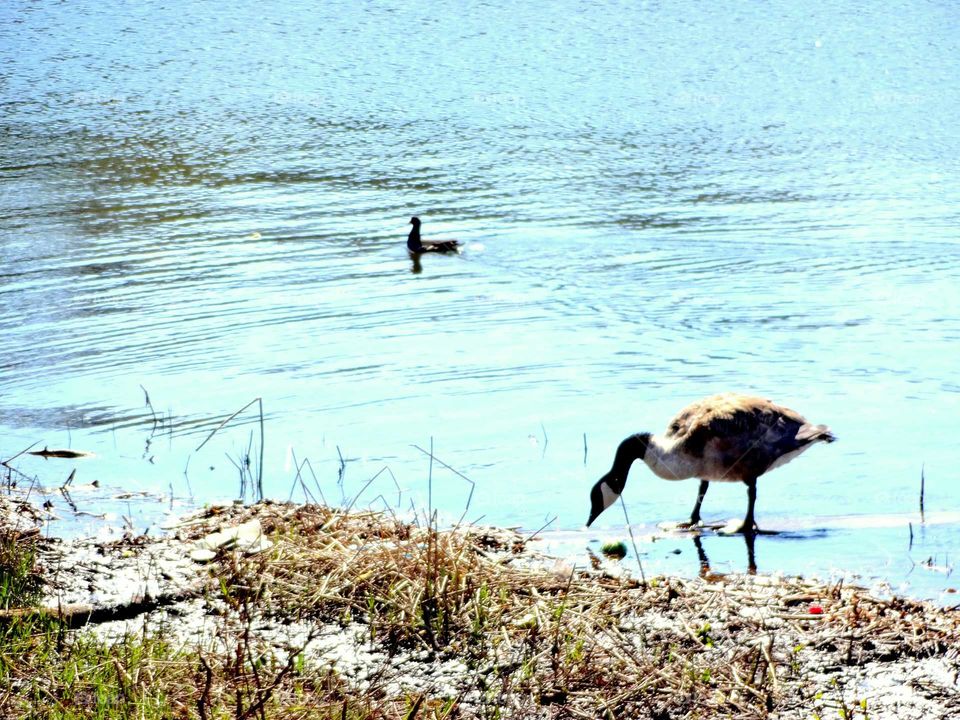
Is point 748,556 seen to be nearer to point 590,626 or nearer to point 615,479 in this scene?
point 615,479

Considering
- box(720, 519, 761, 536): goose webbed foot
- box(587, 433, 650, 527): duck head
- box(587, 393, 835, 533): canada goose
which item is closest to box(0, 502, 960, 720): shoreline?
box(720, 519, 761, 536): goose webbed foot

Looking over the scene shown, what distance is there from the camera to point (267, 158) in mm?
19609

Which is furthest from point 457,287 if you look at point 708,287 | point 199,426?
point 199,426

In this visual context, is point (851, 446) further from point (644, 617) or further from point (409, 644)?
point (409, 644)

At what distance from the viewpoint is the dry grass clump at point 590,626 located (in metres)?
4.62

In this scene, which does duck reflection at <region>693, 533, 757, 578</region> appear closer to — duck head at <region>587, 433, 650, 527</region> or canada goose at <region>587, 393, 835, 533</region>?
canada goose at <region>587, 393, 835, 533</region>

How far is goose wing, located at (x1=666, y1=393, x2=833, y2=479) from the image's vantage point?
7.36 m

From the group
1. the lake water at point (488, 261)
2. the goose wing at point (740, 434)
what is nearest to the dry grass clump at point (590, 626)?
the lake water at point (488, 261)

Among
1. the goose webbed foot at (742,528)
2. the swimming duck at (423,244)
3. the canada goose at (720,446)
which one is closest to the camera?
the goose webbed foot at (742,528)

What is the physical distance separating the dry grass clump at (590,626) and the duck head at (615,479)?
130 cm

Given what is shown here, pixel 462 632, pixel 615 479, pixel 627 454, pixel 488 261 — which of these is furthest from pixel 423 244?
pixel 462 632

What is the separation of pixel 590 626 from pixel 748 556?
6.51 ft

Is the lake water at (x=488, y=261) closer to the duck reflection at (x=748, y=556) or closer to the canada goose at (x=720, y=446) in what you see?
the duck reflection at (x=748, y=556)

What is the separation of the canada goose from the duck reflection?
0.12 metres
